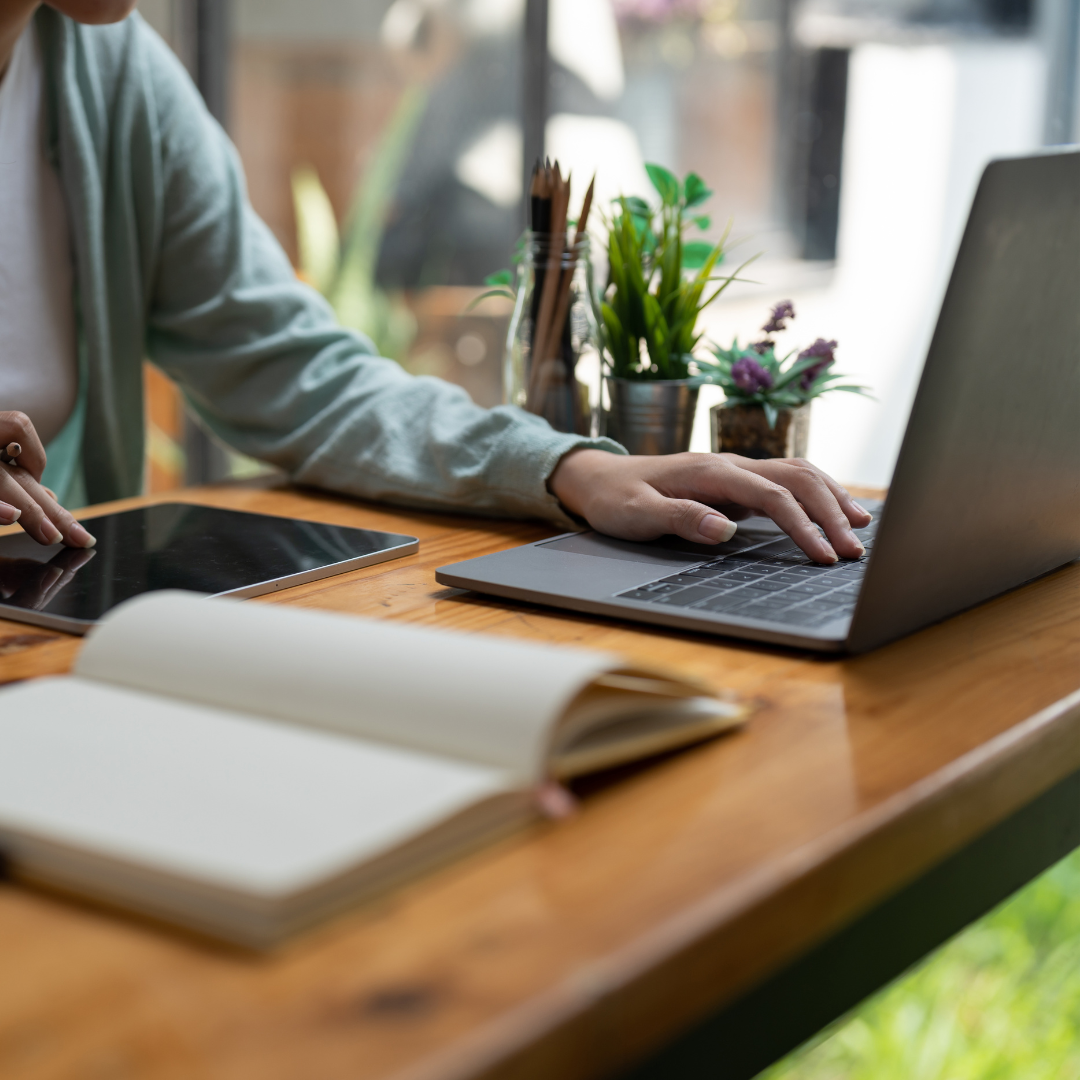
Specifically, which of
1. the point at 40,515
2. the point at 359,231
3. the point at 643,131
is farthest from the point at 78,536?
the point at 643,131

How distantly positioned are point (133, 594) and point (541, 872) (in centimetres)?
41

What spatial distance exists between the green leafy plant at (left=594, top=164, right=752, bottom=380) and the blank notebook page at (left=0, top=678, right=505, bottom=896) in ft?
2.25

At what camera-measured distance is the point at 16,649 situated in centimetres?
65

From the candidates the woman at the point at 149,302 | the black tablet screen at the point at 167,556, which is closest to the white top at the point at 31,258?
the woman at the point at 149,302

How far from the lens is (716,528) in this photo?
0.81 metres

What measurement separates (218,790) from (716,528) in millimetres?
473

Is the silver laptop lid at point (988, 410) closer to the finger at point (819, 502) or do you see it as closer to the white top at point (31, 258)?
the finger at point (819, 502)

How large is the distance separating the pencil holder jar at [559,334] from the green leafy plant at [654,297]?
0.07 ft

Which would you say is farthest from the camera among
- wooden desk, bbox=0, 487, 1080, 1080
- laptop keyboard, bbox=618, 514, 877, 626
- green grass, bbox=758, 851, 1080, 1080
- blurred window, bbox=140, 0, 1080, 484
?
blurred window, bbox=140, 0, 1080, 484

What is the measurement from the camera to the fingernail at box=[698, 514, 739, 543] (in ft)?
2.65

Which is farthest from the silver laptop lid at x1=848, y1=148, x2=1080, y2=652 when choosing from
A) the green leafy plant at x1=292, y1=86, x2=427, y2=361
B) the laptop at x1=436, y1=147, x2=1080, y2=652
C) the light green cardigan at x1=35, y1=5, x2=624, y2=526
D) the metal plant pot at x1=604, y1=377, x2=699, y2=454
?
the green leafy plant at x1=292, y1=86, x2=427, y2=361

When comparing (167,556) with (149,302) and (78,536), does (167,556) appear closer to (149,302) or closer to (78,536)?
(78,536)

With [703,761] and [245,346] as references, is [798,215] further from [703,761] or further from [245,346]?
[703,761]

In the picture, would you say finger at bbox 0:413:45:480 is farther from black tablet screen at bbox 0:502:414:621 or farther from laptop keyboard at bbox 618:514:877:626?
laptop keyboard at bbox 618:514:877:626
